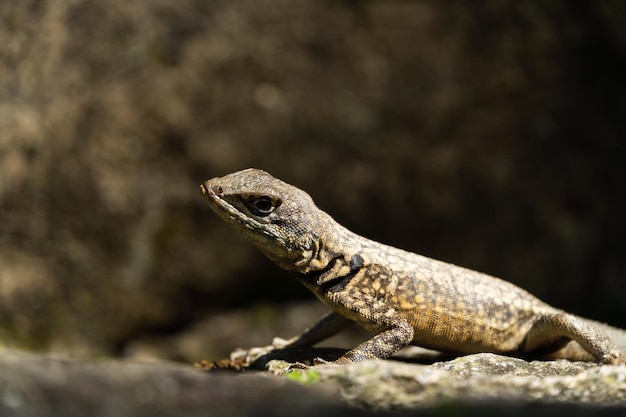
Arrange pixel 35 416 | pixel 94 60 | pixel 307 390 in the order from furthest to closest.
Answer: pixel 94 60 → pixel 307 390 → pixel 35 416

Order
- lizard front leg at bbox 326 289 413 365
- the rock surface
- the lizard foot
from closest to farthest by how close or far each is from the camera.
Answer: the rock surface < lizard front leg at bbox 326 289 413 365 < the lizard foot

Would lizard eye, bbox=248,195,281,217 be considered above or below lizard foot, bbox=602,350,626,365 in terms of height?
above

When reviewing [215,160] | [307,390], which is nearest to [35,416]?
[307,390]

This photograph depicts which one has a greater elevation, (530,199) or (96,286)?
(530,199)

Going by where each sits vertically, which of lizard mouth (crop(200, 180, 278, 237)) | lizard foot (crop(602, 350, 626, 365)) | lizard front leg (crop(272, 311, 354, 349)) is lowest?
lizard front leg (crop(272, 311, 354, 349))

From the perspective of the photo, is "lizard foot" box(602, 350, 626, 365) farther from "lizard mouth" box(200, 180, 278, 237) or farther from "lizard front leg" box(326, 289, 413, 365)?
"lizard mouth" box(200, 180, 278, 237)

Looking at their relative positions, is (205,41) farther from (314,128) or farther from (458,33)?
(458,33)

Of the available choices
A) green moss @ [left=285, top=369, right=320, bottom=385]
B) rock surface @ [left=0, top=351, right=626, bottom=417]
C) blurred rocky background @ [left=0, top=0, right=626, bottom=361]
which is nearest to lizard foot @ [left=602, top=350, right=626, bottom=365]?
rock surface @ [left=0, top=351, right=626, bottom=417]

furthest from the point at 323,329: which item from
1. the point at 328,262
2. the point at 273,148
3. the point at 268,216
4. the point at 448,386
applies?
the point at 273,148
